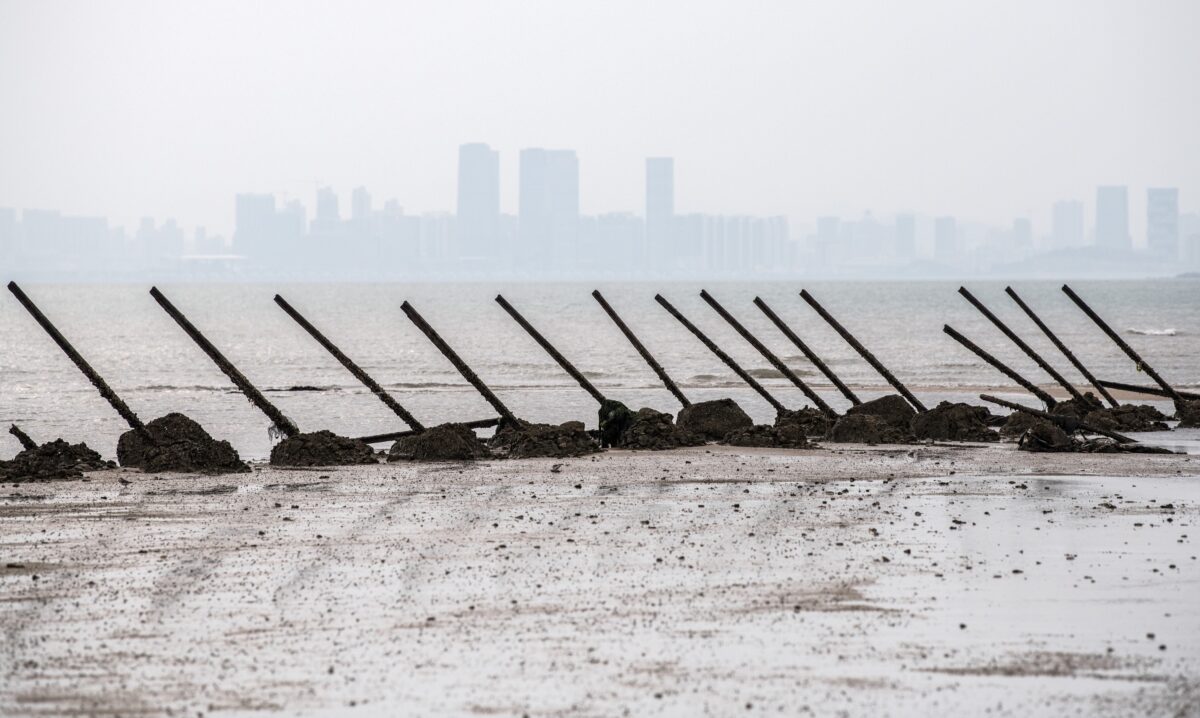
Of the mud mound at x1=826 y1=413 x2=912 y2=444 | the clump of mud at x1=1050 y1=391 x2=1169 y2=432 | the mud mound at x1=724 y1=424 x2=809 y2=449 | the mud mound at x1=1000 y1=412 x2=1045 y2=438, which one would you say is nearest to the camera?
the mud mound at x1=724 y1=424 x2=809 y2=449

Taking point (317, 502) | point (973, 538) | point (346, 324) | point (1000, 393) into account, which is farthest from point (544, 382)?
point (346, 324)

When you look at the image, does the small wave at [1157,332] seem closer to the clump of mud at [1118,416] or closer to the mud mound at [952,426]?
the clump of mud at [1118,416]

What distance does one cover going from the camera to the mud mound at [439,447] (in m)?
20.8

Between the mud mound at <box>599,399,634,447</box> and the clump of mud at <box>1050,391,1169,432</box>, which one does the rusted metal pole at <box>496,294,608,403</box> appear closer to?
the mud mound at <box>599,399,634,447</box>

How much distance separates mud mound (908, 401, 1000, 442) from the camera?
77.9ft

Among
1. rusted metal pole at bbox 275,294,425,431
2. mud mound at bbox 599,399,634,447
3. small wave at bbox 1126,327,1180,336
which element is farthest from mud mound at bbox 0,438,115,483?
small wave at bbox 1126,327,1180,336

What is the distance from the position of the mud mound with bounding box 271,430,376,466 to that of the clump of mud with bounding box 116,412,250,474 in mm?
760

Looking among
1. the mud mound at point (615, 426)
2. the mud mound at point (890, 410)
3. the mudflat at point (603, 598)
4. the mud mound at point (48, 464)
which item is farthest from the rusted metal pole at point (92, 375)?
the mud mound at point (890, 410)

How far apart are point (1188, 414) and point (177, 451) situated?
17899 mm

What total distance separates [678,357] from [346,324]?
1960 inches

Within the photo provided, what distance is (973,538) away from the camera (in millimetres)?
13250

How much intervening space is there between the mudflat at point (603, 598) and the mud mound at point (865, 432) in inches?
226

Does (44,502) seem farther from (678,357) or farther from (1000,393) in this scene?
(678,357)

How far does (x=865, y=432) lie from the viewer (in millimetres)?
23547
